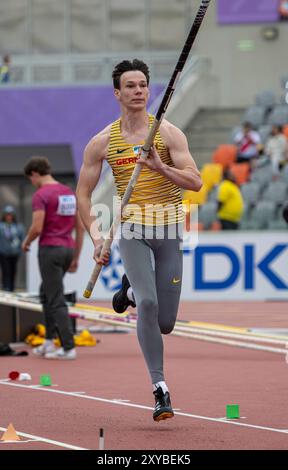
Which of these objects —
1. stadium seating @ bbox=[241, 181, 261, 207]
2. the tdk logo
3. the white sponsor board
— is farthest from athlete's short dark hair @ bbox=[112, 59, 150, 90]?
stadium seating @ bbox=[241, 181, 261, 207]

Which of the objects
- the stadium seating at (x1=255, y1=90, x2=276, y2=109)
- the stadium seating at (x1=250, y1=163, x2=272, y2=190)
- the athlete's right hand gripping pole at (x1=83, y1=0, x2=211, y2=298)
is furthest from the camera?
the stadium seating at (x1=255, y1=90, x2=276, y2=109)

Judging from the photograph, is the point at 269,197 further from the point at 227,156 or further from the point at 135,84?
the point at 135,84

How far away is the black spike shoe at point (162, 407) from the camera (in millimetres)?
8633

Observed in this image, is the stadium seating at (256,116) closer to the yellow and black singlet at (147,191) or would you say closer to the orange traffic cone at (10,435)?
the yellow and black singlet at (147,191)

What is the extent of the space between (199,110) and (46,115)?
3.86 m

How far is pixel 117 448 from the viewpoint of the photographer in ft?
25.4

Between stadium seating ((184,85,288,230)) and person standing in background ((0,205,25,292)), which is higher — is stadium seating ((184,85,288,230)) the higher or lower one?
the higher one

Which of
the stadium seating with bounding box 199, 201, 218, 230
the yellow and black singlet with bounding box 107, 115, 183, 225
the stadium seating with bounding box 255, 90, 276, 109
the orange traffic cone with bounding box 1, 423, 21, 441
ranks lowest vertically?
the orange traffic cone with bounding box 1, 423, 21, 441

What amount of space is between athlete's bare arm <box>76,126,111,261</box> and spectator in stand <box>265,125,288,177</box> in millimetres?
16930

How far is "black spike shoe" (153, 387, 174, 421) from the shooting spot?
28.3ft

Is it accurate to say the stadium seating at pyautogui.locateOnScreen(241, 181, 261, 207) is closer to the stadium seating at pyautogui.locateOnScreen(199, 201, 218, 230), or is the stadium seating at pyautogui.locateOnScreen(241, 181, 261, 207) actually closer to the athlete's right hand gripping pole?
the stadium seating at pyautogui.locateOnScreen(199, 201, 218, 230)

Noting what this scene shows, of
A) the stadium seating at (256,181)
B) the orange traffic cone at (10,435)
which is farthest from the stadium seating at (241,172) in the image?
the orange traffic cone at (10,435)

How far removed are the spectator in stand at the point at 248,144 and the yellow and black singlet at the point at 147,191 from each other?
60.4ft
